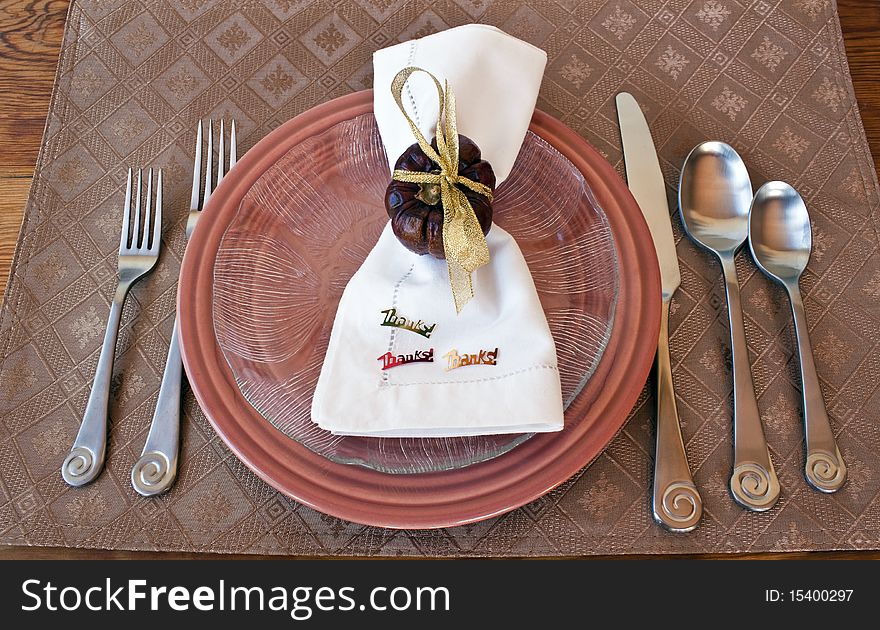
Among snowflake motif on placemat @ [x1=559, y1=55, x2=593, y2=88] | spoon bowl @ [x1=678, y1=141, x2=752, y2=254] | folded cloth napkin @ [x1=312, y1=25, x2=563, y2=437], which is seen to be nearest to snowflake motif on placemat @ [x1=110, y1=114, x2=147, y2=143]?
folded cloth napkin @ [x1=312, y1=25, x2=563, y2=437]

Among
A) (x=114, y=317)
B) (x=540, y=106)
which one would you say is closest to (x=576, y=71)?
(x=540, y=106)

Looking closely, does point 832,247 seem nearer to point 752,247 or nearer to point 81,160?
point 752,247

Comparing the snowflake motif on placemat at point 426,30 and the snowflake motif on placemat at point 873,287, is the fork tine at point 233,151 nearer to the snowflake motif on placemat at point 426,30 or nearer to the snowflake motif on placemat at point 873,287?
the snowflake motif on placemat at point 426,30

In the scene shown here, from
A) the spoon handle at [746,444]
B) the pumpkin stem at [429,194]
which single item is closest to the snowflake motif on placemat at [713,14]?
the spoon handle at [746,444]

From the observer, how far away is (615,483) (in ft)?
2.20

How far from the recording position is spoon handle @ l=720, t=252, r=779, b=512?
2.15 feet

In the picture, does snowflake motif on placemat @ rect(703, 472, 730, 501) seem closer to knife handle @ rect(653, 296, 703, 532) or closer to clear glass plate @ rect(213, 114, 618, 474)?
knife handle @ rect(653, 296, 703, 532)

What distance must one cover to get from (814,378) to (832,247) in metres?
0.18

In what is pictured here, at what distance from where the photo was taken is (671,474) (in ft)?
2.19

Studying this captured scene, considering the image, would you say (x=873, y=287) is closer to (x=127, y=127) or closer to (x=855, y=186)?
(x=855, y=186)

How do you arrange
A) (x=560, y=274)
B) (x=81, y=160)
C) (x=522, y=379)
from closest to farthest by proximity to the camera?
1. (x=522, y=379)
2. (x=560, y=274)
3. (x=81, y=160)

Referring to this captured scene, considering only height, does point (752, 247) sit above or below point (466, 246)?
below

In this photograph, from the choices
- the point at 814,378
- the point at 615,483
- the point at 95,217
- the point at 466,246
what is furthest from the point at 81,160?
the point at 814,378

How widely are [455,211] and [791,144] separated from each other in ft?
1.62
